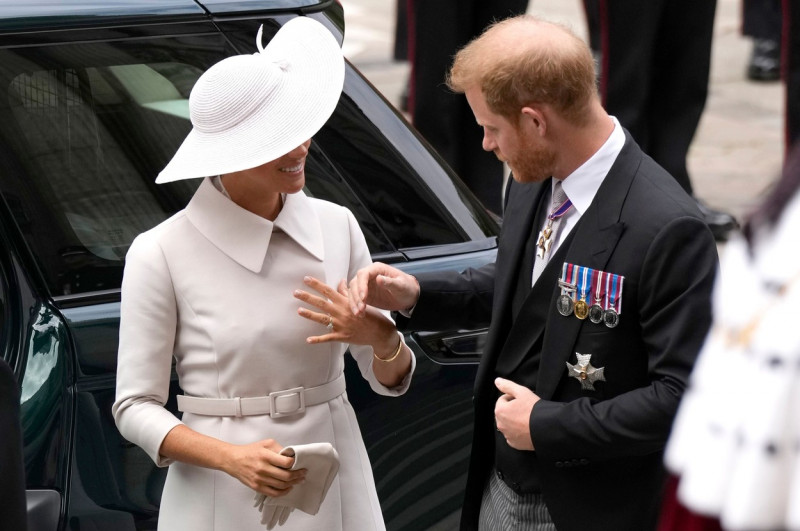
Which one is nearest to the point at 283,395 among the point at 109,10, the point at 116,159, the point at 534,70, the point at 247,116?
the point at 247,116

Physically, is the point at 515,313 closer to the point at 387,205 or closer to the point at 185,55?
the point at 387,205

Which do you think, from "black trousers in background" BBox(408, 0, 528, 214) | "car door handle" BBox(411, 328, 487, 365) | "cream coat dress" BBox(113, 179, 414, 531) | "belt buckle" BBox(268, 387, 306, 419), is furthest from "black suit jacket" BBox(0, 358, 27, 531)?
"black trousers in background" BBox(408, 0, 528, 214)

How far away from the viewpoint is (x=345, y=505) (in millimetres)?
2457

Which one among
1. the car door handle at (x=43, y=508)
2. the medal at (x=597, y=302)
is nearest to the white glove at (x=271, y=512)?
the car door handle at (x=43, y=508)

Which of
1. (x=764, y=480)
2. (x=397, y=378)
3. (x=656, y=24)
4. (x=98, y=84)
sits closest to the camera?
(x=764, y=480)

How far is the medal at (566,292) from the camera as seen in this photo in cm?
219

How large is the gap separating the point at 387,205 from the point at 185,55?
57cm

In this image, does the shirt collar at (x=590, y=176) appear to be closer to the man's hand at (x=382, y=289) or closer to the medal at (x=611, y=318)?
the medal at (x=611, y=318)

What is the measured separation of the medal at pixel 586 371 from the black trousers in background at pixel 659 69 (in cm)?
390

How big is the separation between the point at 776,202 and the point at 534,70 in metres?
1.12

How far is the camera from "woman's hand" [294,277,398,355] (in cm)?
230

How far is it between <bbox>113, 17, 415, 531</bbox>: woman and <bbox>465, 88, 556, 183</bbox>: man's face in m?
0.28

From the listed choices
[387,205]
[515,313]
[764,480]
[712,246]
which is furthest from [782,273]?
[387,205]

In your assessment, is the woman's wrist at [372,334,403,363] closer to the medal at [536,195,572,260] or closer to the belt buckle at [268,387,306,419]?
the belt buckle at [268,387,306,419]
